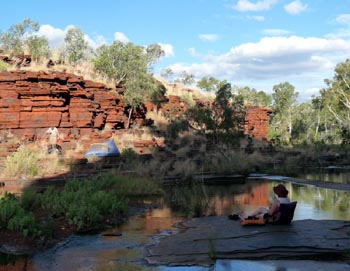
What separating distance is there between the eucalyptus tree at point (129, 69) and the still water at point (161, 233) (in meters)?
16.3

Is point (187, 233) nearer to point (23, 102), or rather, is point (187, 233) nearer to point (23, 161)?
point (23, 161)

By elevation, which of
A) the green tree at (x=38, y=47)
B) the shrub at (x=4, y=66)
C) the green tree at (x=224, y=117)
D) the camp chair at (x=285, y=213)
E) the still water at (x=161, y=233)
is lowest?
the still water at (x=161, y=233)

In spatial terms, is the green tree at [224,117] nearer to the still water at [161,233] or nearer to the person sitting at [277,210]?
the still water at [161,233]

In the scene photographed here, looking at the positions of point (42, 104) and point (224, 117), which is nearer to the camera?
point (42, 104)

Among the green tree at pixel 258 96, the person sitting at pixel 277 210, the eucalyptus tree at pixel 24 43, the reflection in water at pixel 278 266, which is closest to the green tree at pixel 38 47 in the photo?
the eucalyptus tree at pixel 24 43

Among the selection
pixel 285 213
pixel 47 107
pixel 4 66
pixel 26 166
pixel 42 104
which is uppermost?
pixel 4 66

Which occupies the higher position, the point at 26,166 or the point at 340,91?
the point at 340,91

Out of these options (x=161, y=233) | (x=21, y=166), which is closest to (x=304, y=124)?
(x=21, y=166)

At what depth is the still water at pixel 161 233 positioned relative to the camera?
6.30m

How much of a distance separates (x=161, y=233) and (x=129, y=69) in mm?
25745

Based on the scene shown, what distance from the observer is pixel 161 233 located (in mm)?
8992

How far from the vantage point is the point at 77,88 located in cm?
2555

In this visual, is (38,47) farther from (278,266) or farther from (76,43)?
(278,266)

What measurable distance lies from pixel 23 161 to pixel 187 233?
9.72 metres
